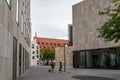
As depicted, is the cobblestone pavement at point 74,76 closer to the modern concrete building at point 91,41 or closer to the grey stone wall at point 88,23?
the modern concrete building at point 91,41

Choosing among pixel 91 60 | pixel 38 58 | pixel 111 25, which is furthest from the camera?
pixel 38 58

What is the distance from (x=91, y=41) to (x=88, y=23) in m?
4.11

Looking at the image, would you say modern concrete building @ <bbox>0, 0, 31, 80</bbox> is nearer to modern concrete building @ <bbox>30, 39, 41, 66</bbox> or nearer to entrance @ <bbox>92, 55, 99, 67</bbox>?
entrance @ <bbox>92, 55, 99, 67</bbox>

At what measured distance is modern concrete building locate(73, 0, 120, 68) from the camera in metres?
51.8

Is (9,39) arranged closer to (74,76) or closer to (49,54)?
(74,76)

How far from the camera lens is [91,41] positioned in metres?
56.9

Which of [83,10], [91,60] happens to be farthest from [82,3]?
[91,60]

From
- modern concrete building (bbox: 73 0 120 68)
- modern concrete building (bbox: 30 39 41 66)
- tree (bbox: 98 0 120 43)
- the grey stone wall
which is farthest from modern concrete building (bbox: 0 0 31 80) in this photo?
modern concrete building (bbox: 30 39 41 66)

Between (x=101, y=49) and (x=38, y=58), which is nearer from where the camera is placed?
(x=101, y=49)

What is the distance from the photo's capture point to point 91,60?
58.6m

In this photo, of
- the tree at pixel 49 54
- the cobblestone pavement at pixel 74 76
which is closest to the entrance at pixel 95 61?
the cobblestone pavement at pixel 74 76

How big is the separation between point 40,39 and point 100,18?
128 m

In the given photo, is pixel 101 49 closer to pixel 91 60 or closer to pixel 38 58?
pixel 91 60

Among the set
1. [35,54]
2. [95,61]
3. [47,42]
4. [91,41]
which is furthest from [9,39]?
[47,42]
